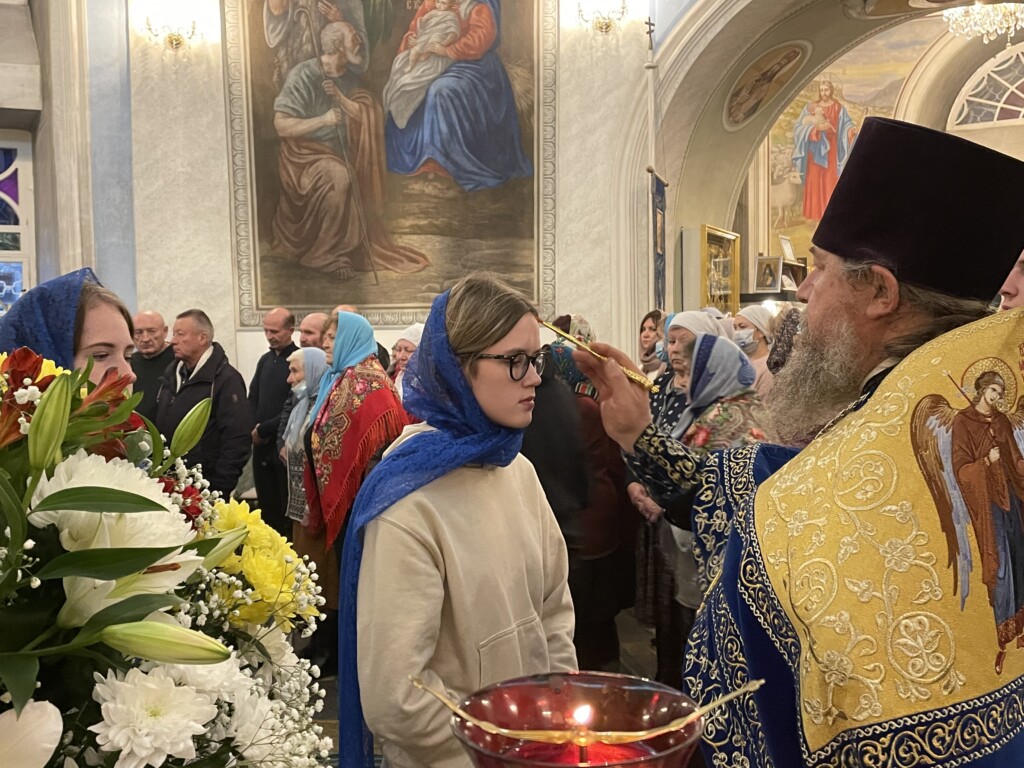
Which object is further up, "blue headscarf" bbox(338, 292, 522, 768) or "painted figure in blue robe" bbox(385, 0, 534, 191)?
"painted figure in blue robe" bbox(385, 0, 534, 191)

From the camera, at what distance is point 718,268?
1150cm

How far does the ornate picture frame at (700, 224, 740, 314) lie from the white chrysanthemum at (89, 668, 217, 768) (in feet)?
34.5

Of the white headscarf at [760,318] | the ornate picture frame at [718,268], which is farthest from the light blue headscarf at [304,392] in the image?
the ornate picture frame at [718,268]

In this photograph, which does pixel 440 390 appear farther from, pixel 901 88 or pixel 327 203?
pixel 901 88

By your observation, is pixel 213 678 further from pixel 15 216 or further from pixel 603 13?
pixel 15 216

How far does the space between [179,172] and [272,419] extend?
4560 millimetres

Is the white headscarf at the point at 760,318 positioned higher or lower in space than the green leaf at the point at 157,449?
lower

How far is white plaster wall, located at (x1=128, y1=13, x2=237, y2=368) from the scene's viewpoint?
381 inches

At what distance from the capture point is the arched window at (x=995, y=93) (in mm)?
17406

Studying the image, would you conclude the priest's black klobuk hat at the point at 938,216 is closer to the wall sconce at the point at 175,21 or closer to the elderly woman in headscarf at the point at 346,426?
the elderly woman in headscarf at the point at 346,426

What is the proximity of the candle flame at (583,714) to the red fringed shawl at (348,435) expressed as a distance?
12.9 ft

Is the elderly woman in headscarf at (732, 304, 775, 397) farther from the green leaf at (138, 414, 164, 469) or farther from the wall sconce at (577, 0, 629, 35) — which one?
the wall sconce at (577, 0, 629, 35)

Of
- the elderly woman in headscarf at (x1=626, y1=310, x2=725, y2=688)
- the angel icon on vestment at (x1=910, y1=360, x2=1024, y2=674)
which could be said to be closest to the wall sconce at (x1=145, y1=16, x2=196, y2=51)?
the elderly woman in headscarf at (x1=626, y1=310, x2=725, y2=688)

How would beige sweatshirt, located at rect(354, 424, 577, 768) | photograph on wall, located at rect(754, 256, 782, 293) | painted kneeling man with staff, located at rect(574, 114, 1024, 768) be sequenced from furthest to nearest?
1. photograph on wall, located at rect(754, 256, 782, 293)
2. beige sweatshirt, located at rect(354, 424, 577, 768)
3. painted kneeling man with staff, located at rect(574, 114, 1024, 768)
